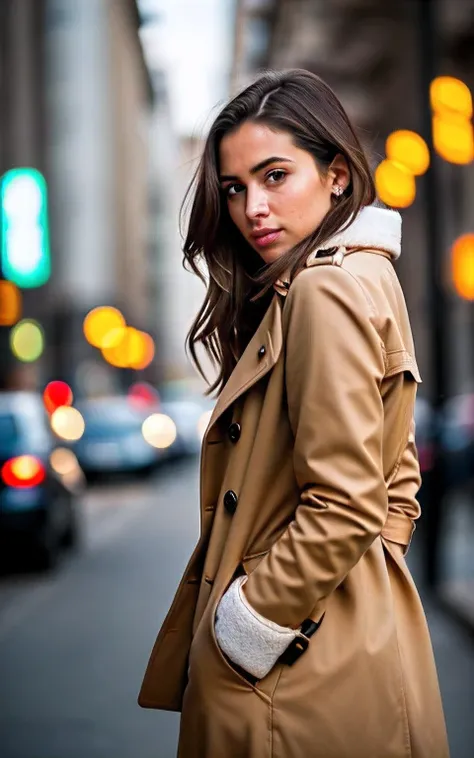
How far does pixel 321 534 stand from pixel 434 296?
28.6ft

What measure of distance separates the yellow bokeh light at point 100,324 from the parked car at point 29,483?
47.2m

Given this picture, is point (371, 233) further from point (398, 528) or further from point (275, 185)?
point (398, 528)

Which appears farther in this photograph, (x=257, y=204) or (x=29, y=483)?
(x=29, y=483)

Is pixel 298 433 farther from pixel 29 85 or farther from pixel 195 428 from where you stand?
pixel 29 85

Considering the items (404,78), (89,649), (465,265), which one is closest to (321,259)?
(89,649)

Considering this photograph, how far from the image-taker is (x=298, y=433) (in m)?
1.94

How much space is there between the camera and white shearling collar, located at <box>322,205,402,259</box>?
6.88ft

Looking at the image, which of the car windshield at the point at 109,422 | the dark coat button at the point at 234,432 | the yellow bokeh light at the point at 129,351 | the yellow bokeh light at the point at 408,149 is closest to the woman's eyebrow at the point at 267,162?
the dark coat button at the point at 234,432

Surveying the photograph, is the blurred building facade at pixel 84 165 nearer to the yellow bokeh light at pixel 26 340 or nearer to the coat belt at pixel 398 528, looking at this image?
the yellow bokeh light at pixel 26 340

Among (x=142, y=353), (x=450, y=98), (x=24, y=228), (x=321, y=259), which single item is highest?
(x=450, y=98)

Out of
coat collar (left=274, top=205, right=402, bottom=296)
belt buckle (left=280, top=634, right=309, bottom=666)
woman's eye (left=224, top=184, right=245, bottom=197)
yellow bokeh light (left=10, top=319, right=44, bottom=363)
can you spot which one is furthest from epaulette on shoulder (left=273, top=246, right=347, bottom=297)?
yellow bokeh light (left=10, top=319, right=44, bottom=363)

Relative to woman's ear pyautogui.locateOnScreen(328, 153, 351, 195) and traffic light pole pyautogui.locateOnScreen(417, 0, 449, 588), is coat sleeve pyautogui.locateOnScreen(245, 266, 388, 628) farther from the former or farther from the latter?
traffic light pole pyautogui.locateOnScreen(417, 0, 449, 588)

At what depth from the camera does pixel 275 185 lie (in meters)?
2.16

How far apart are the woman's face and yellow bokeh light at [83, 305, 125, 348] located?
56675 mm
